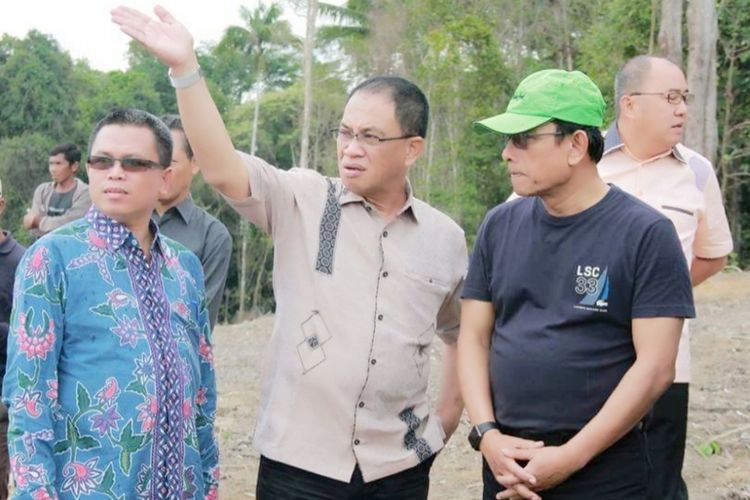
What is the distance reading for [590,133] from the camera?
117 inches

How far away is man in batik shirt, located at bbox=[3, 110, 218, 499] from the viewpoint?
260 cm

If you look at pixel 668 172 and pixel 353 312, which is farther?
pixel 668 172

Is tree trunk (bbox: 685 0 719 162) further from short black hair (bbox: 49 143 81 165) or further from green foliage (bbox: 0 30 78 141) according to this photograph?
green foliage (bbox: 0 30 78 141)

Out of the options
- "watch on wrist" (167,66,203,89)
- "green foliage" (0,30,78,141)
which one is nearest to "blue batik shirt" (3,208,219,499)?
"watch on wrist" (167,66,203,89)

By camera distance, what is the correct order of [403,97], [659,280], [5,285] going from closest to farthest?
[659,280] → [403,97] → [5,285]

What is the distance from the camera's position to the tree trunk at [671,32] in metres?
15.5

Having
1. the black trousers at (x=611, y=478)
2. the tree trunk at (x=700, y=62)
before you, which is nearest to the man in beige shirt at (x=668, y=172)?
the black trousers at (x=611, y=478)

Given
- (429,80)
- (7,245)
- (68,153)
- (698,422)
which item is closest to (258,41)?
(429,80)

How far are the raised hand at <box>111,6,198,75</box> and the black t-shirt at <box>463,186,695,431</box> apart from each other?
3.61ft

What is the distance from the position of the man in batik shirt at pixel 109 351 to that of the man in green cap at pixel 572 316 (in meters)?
0.90

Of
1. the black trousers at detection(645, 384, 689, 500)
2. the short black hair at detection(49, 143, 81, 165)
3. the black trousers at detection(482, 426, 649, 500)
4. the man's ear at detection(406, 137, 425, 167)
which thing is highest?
the man's ear at detection(406, 137, 425, 167)

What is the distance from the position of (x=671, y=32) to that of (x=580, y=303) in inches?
540

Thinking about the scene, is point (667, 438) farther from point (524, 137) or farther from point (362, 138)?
point (362, 138)

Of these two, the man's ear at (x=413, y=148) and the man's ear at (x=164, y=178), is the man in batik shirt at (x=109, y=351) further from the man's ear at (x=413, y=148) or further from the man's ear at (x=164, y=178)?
the man's ear at (x=413, y=148)
